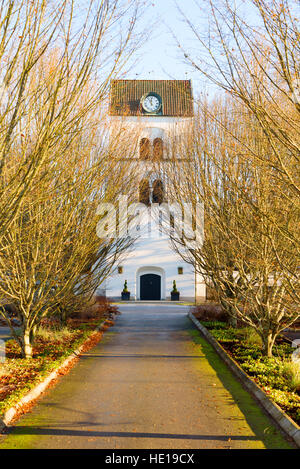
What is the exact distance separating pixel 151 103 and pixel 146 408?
3244 cm

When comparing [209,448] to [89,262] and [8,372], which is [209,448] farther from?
[89,262]

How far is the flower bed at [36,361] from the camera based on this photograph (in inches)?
348

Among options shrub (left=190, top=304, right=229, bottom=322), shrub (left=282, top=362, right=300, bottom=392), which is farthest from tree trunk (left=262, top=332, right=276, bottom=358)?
shrub (left=190, top=304, right=229, bottom=322)

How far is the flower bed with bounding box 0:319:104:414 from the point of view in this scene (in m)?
8.84

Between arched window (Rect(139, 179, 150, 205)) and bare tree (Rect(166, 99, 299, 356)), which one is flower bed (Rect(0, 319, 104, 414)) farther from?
arched window (Rect(139, 179, 150, 205))

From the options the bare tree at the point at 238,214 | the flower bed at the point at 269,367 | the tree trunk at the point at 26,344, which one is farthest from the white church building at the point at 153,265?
the tree trunk at the point at 26,344

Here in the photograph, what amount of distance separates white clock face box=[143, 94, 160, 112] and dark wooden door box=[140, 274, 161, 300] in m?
13.2

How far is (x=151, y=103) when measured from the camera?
37.5 metres

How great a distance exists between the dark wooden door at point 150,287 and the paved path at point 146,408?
23.1 metres

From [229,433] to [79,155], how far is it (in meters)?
8.98

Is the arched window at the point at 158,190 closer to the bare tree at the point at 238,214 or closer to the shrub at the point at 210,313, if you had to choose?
the bare tree at the point at 238,214

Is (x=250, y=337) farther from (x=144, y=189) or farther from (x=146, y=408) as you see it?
(x=144, y=189)

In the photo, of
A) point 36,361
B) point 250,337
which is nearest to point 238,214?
point 250,337

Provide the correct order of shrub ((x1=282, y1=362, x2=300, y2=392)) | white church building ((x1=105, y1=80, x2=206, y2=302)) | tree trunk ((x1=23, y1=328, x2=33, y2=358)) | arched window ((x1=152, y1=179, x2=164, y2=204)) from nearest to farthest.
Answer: shrub ((x1=282, y1=362, x2=300, y2=392)) → tree trunk ((x1=23, y1=328, x2=33, y2=358)) → arched window ((x1=152, y1=179, x2=164, y2=204)) → white church building ((x1=105, y1=80, x2=206, y2=302))
